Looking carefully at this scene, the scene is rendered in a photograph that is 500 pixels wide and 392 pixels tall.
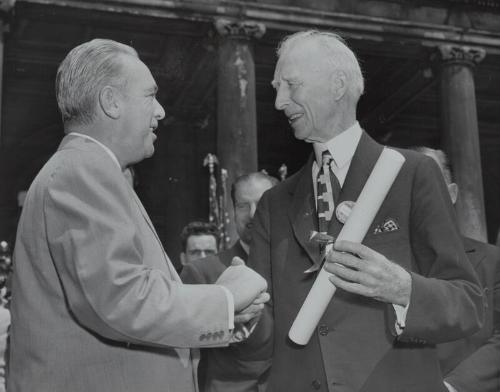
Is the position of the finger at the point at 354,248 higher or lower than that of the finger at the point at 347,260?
higher

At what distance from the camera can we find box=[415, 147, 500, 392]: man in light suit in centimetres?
319

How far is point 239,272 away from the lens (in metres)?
2.31

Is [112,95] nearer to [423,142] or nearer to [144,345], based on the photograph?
[144,345]

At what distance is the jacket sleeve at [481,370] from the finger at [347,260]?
130cm

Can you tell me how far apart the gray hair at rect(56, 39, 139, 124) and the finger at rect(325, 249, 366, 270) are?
90 cm

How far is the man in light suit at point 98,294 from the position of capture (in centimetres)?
198

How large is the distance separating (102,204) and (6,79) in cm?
1634

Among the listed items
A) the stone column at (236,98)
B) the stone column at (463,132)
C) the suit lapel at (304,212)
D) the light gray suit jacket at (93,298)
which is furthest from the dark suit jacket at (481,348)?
the stone column at (463,132)

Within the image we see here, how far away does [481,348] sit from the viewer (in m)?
3.38

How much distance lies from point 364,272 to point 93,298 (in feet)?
2.62

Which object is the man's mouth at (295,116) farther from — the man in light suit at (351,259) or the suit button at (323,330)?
the suit button at (323,330)

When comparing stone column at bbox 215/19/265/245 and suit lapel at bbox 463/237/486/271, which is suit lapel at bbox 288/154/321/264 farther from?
stone column at bbox 215/19/265/245

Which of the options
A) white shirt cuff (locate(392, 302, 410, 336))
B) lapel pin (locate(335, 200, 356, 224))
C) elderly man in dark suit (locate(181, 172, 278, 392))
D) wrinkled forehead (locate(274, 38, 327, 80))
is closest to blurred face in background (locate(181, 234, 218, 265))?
elderly man in dark suit (locate(181, 172, 278, 392))

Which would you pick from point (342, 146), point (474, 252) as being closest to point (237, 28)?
point (474, 252)
